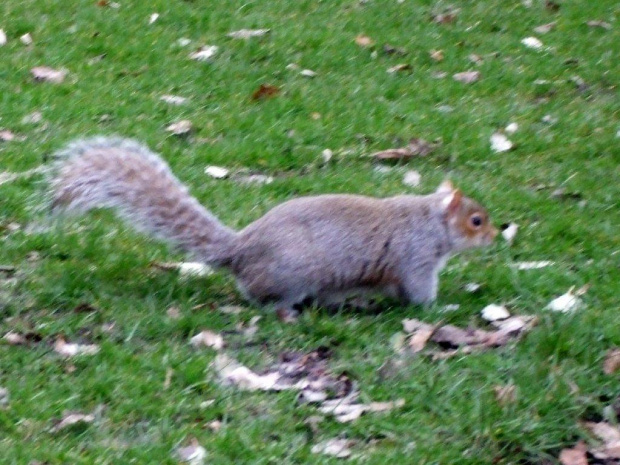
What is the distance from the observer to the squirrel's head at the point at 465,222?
14.5 feet

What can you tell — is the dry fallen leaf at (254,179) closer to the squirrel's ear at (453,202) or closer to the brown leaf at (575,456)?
the squirrel's ear at (453,202)

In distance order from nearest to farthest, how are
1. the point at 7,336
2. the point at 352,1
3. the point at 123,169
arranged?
the point at 7,336 < the point at 123,169 < the point at 352,1

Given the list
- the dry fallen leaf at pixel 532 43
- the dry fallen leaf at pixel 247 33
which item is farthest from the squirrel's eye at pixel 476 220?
the dry fallen leaf at pixel 532 43

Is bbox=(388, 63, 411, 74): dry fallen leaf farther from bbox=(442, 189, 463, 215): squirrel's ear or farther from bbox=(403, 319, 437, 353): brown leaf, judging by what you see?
bbox=(403, 319, 437, 353): brown leaf

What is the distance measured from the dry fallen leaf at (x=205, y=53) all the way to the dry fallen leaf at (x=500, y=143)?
5.96ft

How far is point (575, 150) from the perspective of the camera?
579 centimetres

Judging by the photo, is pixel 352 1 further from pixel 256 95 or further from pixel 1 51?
pixel 1 51

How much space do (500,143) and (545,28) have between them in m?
2.19

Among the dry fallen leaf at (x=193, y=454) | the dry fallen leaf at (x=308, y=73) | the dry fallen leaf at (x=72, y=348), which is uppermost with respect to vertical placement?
the dry fallen leaf at (x=193, y=454)

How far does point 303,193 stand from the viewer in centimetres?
516

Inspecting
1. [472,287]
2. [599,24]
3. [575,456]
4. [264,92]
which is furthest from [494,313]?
[599,24]

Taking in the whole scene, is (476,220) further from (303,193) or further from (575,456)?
(575,456)

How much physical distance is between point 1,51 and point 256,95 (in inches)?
59.6

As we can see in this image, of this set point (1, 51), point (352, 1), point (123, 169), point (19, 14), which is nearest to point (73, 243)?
point (123, 169)
